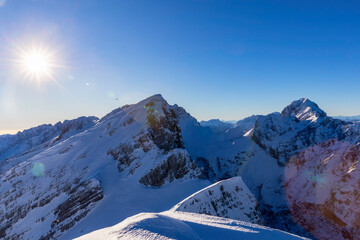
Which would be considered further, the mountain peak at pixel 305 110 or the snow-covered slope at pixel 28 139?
the snow-covered slope at pixel 28 139

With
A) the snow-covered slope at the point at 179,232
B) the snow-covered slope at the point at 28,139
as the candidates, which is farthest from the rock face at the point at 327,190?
the snow-covered slope at the point at 28,139

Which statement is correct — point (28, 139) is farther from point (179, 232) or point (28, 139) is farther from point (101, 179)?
point (179, 232)

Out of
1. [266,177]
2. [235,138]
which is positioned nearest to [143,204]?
[266,177]

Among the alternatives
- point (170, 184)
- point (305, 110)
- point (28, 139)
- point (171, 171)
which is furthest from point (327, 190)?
point (28, 139)

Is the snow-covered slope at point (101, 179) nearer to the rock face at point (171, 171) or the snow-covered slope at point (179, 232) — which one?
the rock face at point (171, 171)

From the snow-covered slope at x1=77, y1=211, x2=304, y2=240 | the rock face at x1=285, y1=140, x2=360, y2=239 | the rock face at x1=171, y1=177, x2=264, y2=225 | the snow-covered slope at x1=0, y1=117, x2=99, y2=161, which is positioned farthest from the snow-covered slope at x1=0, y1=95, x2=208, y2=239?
the snow-covered slope at x1=0, y1=117, x2=99, y2=161

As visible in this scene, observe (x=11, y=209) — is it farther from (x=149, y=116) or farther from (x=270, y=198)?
(x=270, y=198)
